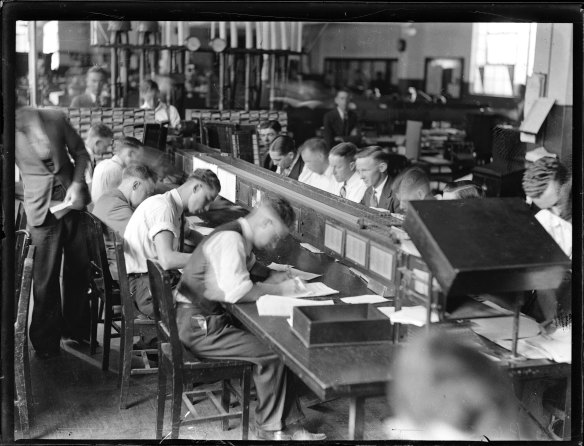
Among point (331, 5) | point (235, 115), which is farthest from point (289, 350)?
point (235, 115)

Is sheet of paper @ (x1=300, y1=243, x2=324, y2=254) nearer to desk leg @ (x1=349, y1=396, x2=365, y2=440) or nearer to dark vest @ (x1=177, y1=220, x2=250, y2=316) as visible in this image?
dark vest @ (x1=177, y1=220, x2=250, y2=316)

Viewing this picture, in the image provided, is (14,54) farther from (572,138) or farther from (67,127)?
(572,138)

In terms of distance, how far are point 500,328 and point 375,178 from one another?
1.96 m

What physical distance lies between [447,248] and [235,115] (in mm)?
5030

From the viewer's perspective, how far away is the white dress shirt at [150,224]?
4.27 m

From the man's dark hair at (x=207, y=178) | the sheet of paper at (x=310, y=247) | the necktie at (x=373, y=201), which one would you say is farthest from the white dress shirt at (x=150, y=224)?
the necktie at (x=373, y=201)

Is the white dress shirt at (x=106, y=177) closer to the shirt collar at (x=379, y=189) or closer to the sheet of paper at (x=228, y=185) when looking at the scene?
the sheet of paper at (x=228, y=185)

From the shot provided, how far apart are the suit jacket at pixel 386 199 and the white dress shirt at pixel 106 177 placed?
4.90 ft

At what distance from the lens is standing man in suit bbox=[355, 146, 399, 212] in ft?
16.8

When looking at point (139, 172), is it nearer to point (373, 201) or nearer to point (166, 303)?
point (166, 303)

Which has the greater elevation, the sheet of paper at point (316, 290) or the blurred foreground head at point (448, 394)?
the sheet of paper at point (316, 290)

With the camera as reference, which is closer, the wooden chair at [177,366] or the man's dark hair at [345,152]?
the wooden chair at [177,366]

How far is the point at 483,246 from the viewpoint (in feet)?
10.1

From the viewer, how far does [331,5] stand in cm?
358
